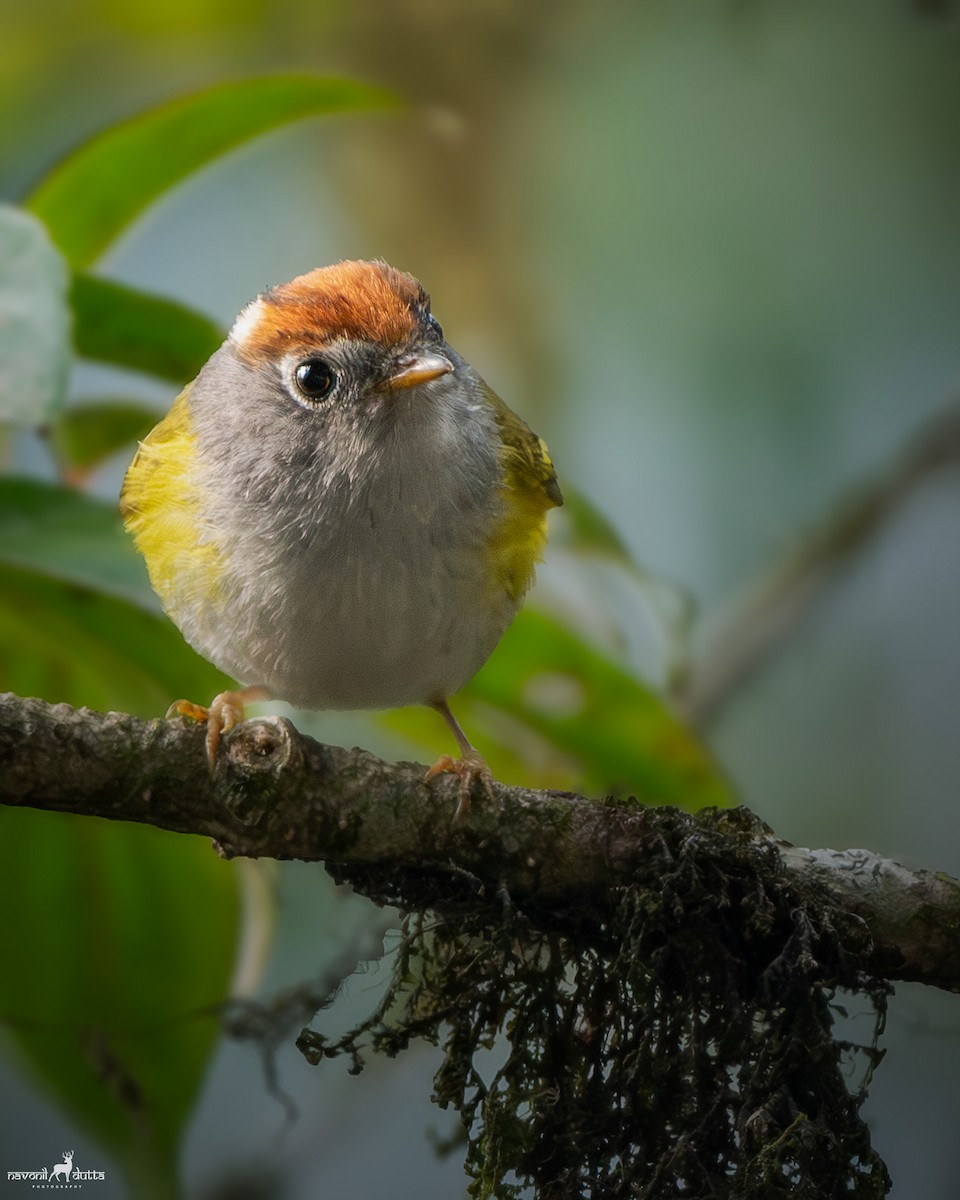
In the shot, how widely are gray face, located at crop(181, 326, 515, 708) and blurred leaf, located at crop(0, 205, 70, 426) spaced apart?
34cm

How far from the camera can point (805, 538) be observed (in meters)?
3.52

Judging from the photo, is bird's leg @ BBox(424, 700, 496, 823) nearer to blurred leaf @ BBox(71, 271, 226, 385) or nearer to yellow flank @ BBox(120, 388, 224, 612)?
yellow flank @ BBox(120, 388, 224, 612)

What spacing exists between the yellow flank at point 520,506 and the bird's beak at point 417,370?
0.75 feet

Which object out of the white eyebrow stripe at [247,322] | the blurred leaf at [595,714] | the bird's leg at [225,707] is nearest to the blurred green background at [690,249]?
the blurred leaf at [595,714]

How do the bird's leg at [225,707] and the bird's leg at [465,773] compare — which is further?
the bird's leg at [225,707]

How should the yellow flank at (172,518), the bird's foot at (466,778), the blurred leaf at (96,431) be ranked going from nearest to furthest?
the bird's foot at (466,778) → the yellow flank at (172,518) → the blurred leaf at (96,431)

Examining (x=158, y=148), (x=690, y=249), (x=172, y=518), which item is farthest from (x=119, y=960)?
(x=690, y=249)

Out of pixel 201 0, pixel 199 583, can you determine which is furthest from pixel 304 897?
pixel 201 0

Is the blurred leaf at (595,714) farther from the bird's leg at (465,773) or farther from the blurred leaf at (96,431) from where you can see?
the blurred leaf at (96,431)

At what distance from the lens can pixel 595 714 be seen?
7.12 ft

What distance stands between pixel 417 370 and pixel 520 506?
11.3 inches

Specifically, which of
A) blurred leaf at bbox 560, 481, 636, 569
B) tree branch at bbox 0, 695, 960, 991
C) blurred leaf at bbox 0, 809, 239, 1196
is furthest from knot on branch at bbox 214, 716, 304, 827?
blurred leaf at bbox 560, 481, 636, 569

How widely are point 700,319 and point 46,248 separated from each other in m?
2.31

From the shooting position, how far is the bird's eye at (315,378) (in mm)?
1473
